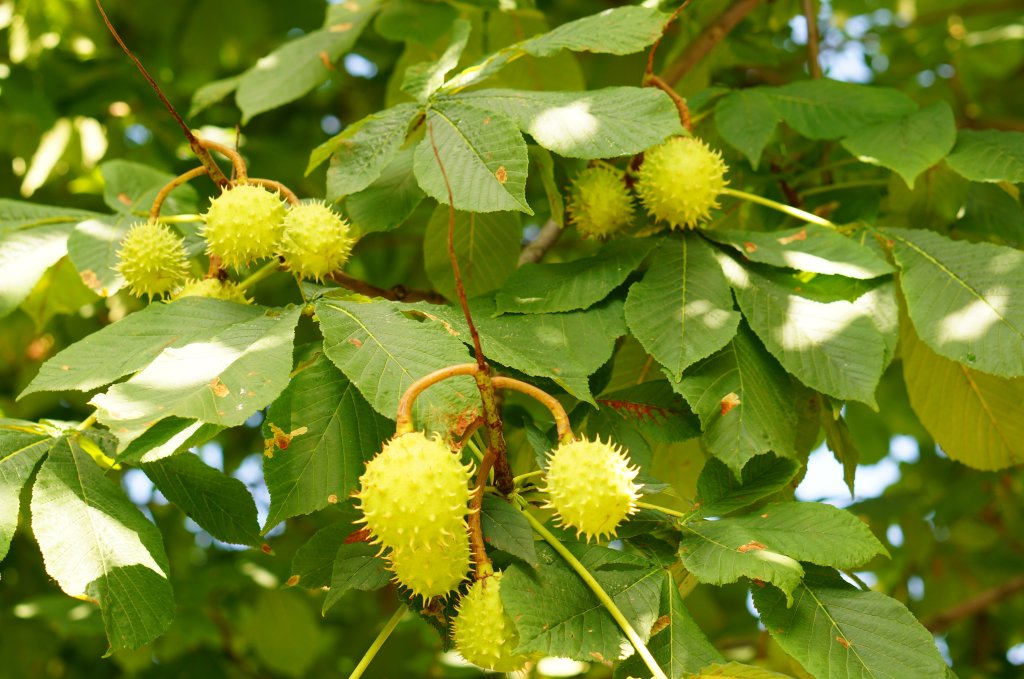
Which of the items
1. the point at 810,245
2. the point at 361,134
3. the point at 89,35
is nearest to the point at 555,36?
the point at 361,134

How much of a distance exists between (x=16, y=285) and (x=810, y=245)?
1.64 meters

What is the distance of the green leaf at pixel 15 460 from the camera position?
1.57 meters

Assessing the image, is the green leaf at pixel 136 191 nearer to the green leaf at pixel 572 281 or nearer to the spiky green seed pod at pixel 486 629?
the green leaf at pixel 572 281

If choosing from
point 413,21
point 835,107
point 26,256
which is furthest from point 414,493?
point 413,21

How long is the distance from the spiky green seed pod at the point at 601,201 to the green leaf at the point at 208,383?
700mm

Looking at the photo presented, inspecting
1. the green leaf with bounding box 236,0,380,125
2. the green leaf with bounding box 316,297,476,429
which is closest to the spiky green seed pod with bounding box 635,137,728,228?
the green leaf with bounding box 316,297,476,429

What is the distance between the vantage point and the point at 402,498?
1279 millimetres

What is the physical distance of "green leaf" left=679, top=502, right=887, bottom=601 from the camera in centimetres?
144

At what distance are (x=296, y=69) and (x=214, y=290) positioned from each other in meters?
1.00

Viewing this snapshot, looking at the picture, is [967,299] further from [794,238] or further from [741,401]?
[741,401]

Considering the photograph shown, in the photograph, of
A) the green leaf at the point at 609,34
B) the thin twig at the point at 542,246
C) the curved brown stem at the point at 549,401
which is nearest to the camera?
the curved brown stem at the point at 549,401

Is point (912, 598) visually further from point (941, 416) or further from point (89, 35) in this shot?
point (89, 35)

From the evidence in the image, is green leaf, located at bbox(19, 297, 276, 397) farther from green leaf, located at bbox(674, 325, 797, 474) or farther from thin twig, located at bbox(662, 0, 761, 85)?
thin twig, located at bbox(662, 0, 761, 85)

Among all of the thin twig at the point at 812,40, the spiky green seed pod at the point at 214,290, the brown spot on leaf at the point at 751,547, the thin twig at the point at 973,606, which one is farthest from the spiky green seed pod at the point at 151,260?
the thin twig at the point at 973,606
